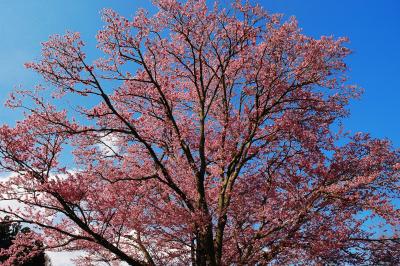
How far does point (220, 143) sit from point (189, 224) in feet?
13.0

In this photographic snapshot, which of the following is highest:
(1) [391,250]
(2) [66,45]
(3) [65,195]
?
(2) [66,45]

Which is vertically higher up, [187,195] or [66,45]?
[66,45]

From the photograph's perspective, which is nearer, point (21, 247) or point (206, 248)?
point (206, 248)

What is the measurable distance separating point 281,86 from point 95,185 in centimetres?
747

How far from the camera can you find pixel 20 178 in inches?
448

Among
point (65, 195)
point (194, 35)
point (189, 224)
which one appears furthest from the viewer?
point (194, 35)

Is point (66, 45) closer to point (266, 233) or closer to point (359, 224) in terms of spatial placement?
point (266, 233)

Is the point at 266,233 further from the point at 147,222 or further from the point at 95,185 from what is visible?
the point at 95,185

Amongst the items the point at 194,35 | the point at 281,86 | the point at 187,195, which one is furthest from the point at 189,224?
the point at 194,35

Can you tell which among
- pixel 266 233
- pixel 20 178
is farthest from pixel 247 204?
pixel 20 178

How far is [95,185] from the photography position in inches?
578

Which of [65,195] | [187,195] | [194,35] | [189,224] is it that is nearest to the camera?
[65,195]

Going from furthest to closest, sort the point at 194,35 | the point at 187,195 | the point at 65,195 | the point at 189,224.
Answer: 1. the point at 194,35
2. the point at 187,195
3. the point at 189,224
4. the point at 65,195

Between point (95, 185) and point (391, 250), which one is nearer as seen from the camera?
point (391, 250)
